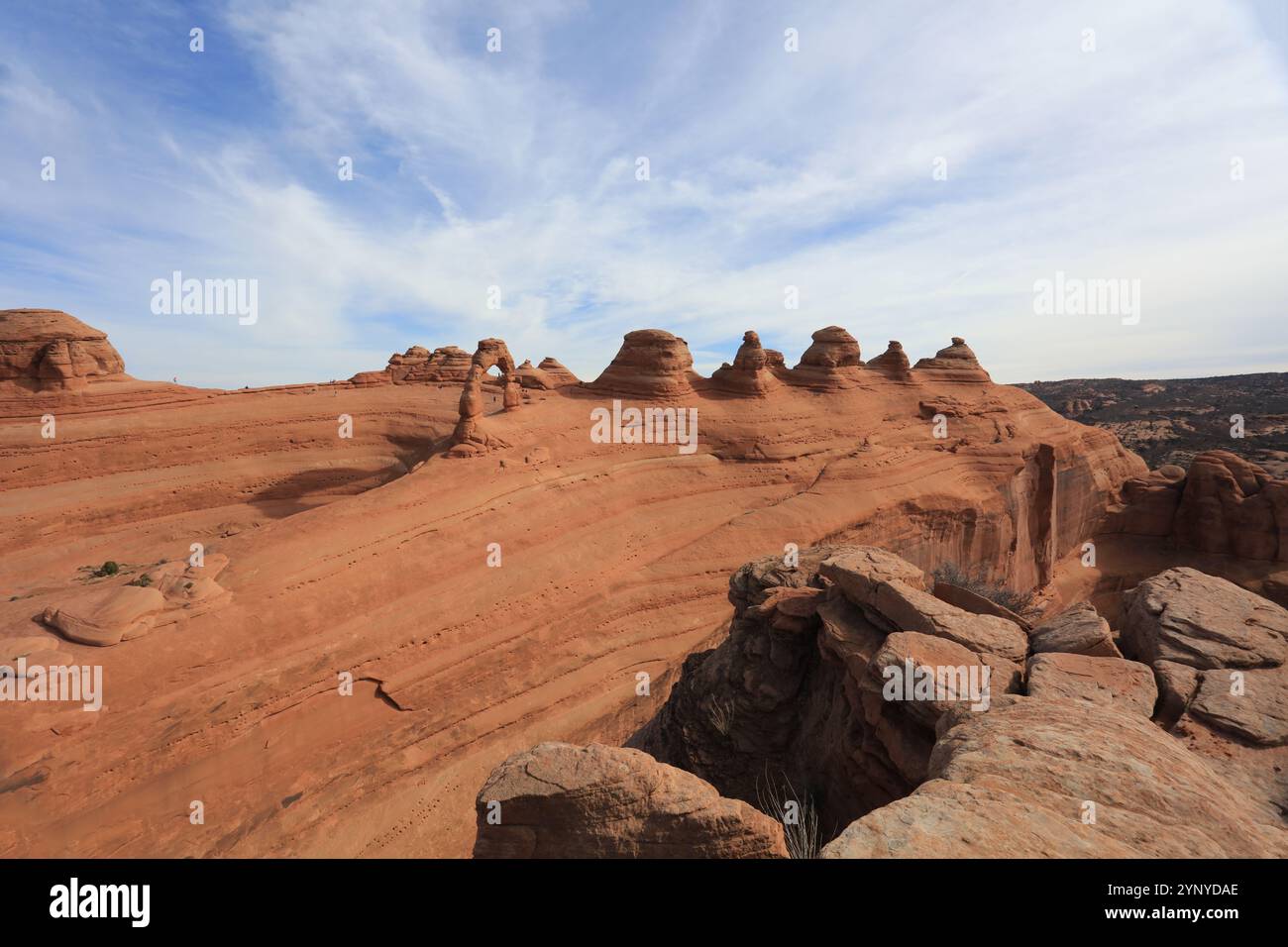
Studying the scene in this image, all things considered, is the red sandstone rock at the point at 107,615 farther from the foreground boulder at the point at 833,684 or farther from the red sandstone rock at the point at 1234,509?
the red sandstone rock at the point at 1234,509

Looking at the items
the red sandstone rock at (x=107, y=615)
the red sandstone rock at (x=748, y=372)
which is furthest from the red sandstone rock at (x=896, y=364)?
the red sandstone rock at (x=107, y=615)

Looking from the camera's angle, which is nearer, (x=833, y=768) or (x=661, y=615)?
(x=833, y=768)

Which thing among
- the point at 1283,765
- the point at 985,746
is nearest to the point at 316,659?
the point at 985,746

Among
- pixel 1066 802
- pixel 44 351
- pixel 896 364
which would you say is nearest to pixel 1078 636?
pixel 1066 802

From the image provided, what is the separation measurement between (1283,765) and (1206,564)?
27.5 metres

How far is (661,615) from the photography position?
1397 centimetres

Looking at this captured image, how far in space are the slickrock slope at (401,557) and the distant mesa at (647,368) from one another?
12 centimetres

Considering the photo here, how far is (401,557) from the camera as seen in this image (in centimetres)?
1173

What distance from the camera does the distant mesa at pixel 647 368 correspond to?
1955 centimetres

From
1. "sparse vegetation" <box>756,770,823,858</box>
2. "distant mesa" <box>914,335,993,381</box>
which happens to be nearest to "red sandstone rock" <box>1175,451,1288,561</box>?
"distant mesa" <box>914,335,993,381</box>

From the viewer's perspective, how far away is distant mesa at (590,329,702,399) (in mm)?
19547

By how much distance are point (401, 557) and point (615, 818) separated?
30.3ft
